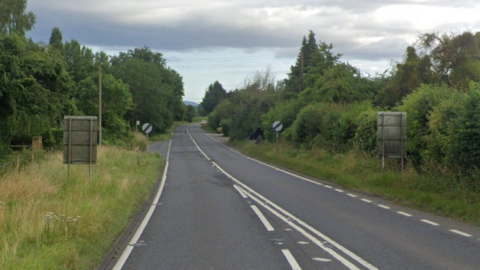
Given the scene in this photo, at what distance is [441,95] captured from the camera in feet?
61.1

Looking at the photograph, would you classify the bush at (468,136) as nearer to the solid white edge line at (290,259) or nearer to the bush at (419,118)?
the bush at (419,118)

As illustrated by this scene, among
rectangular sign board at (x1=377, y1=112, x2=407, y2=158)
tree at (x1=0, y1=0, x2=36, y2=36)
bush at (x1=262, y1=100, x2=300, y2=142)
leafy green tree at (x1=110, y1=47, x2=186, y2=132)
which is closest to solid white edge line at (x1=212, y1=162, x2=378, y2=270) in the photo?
rectangular sign board at (x1=377, y1=112, x2=407, y2=158)

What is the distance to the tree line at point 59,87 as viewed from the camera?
2203cm

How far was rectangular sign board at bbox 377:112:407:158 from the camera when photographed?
60.8ft

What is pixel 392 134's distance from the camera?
18609 mm

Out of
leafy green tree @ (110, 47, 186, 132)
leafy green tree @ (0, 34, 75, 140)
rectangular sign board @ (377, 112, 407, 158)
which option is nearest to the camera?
rectangular sign board @ (377, 112, 407, 158)

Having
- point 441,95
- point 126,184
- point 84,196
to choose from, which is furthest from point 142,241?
point 441,95

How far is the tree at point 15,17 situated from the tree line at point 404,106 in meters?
25.4

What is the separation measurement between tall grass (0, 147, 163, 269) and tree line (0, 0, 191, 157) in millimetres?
6025

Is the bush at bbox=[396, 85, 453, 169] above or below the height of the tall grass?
above

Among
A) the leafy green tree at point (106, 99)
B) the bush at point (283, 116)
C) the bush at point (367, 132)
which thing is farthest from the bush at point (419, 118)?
the leafy green tree at point (106, 99)

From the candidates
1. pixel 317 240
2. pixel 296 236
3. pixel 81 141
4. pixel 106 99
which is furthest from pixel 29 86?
pixel 106 99

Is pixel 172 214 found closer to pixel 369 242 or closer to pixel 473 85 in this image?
pixel 369 242

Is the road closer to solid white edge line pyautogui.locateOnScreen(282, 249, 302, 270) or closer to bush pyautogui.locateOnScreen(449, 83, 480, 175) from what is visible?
solid white edge line pyautogui.locateOnScreen(282, 249, 302, 270)
